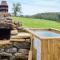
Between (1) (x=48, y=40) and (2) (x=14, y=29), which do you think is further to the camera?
(2) (x=14, y=29)

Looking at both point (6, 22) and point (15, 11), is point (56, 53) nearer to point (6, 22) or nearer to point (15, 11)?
point (6, 22)

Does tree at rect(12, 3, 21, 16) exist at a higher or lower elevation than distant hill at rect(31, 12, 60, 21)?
higher

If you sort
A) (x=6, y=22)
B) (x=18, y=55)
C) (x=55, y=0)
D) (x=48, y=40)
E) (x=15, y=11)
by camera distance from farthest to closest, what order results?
(x=15, y=11) < (x=55, y=0) < (x=6, y=22) < (x=18, y=55) < (x=48, y=40)

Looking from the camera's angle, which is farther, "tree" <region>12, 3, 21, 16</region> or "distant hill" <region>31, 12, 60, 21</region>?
"distant hill" <region>31, 12, 60, 21</region>

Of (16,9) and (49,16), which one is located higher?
(16,9)

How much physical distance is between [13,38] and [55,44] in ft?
7.67

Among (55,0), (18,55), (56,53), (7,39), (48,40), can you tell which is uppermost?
(55,0)

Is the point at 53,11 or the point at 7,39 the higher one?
the point at 53,11

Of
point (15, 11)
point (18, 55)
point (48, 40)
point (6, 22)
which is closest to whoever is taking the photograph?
point (48, 40)

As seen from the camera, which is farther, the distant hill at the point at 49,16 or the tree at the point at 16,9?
the distant hill at the point at 49,16

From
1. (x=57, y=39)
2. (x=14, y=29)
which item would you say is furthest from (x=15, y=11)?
(x=57, y=39)

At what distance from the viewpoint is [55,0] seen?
23.3 ft

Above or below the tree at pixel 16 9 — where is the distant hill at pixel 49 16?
below

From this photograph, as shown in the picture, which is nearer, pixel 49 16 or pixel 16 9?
pixel 16 9
